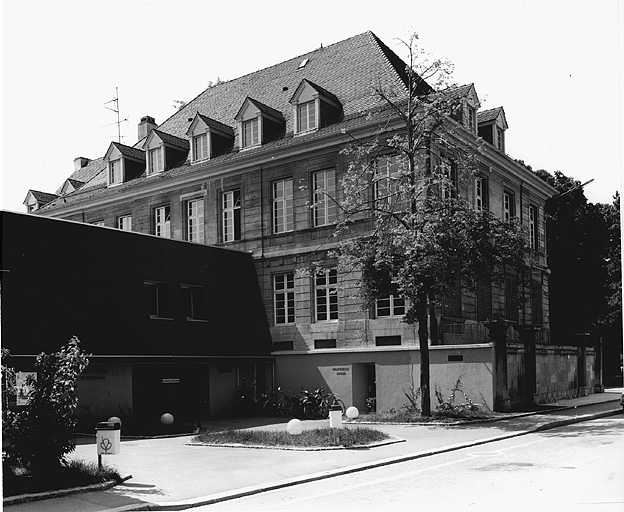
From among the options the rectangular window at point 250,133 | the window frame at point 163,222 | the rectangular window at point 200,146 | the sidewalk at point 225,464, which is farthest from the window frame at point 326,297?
the rectangular window at point 200,146

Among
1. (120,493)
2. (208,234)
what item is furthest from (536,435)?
(208,234)

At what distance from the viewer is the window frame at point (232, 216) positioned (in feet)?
123

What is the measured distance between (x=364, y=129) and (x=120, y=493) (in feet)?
71.6

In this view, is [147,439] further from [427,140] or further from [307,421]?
[427,140]

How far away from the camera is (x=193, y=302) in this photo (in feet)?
106

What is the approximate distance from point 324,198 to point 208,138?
26.4 feet

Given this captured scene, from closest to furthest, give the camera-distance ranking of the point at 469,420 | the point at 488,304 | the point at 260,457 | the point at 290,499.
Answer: the point at 290,499 < the point at 260,457 < the point at 469,420 < the point at 488,304

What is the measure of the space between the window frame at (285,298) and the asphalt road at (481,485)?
1707cm

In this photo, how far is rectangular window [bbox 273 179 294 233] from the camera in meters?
35.6

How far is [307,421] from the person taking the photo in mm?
29359

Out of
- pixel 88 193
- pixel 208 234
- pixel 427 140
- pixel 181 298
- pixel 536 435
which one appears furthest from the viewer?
pixel 88 193

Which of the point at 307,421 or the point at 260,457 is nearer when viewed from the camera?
the point at 260,457

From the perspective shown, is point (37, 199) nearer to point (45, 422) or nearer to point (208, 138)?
point (208, 138)

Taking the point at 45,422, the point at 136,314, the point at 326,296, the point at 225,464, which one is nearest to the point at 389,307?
the point at 326,296
